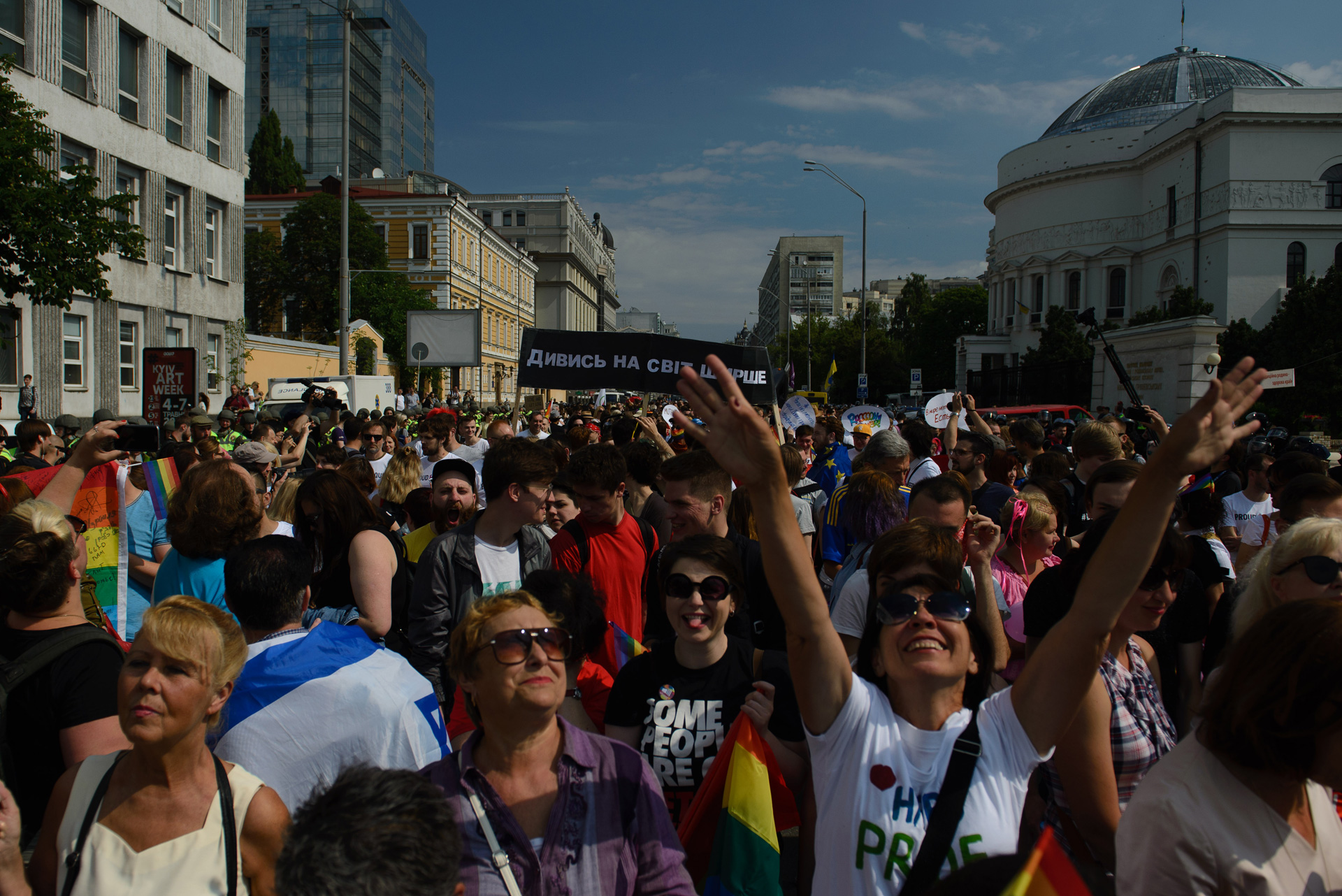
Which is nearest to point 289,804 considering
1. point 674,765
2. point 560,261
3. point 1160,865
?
point 674,765

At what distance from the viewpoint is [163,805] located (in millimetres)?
2027

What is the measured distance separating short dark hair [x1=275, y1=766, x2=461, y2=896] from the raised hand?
98 centimetres

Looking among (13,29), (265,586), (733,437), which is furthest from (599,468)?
(13,29)

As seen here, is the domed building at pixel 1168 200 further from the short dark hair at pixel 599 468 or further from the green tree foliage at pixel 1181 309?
the short dark hair at pixel 599 468

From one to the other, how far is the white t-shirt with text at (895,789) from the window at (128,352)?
25263 millimetres

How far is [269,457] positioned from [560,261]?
100.0 metres

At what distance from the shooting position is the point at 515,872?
2.05 meters

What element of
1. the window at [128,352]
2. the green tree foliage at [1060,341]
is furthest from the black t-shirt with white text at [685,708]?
the green tree foliage at [1060,341]

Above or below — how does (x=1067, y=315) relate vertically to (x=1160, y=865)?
above

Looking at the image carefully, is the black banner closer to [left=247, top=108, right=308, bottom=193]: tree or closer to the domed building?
the domed building

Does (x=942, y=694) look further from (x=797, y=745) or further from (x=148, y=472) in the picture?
(x=148, y=472)

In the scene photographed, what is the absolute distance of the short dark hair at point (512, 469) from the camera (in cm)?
389

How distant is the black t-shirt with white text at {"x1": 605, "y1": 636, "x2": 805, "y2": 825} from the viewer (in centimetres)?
273

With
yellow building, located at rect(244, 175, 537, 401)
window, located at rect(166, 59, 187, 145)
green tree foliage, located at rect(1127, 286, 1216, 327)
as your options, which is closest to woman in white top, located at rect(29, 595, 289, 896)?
window, located at rect(166, 59, 187, 145)
